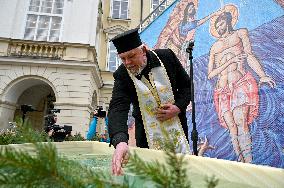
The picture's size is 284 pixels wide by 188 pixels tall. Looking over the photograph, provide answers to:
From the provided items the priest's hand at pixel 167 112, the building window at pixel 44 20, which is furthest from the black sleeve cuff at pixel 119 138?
the building window at pixel 44 20

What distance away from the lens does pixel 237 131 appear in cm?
546

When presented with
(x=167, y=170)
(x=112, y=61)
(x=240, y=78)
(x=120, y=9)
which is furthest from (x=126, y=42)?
(x=120, y=9)

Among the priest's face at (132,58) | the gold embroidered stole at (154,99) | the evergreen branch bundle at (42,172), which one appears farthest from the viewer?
the gold embroidered stole at (154,99)

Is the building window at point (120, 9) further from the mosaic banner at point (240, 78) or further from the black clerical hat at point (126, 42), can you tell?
the black clerical hat at point (126, 42)

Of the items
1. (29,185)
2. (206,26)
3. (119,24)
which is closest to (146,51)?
(29,185)

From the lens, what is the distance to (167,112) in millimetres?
2324

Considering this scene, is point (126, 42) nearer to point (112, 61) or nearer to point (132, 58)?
point (132, 58)

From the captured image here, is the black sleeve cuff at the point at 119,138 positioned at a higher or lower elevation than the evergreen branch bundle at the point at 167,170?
higher

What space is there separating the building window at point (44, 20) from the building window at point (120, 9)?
15.8 ft

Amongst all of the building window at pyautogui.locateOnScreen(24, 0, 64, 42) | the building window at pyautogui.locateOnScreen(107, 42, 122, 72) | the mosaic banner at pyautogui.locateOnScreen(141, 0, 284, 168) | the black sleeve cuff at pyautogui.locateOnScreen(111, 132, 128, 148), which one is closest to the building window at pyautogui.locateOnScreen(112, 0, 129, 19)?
the building window at pyautogui.locateOnScreen(107, 42, 122, 72)

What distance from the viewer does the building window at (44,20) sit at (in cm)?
1252

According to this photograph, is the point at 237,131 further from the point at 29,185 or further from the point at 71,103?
the point at 71,103

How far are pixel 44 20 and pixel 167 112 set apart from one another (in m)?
12.1

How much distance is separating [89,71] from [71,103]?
148cm
